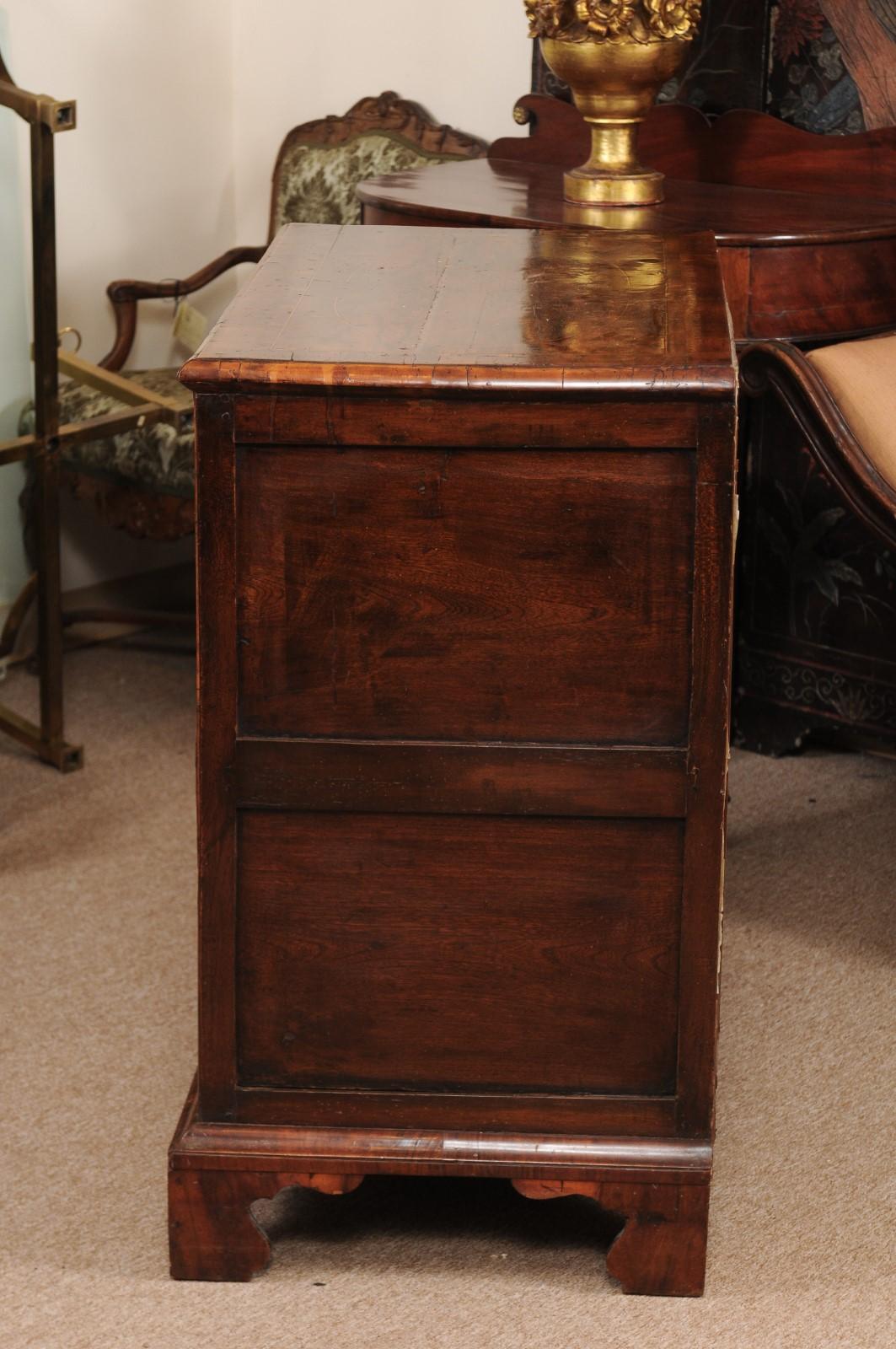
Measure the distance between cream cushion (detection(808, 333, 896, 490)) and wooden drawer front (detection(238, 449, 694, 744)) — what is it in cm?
95

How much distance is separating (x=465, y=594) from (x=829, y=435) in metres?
1.02

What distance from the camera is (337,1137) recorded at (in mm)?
1826

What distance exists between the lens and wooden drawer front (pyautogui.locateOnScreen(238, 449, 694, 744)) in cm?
167

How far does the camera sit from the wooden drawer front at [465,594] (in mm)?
1665

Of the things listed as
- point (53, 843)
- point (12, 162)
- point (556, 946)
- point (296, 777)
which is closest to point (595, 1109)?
point (556, 946)

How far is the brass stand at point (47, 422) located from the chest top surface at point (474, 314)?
2.80 ft

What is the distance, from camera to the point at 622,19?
278 cm

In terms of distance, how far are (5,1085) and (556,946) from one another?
0.88 meters

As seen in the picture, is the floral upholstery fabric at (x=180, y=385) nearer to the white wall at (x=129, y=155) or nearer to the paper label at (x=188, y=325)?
the paper label at (x=188, y=325)

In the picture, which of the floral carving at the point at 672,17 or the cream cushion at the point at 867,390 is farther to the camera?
the floral carving at the point at 672,17

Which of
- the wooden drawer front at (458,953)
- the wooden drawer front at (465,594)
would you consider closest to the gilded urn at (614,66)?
the wooden drawer front at (465,594)

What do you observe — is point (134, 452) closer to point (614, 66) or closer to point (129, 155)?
point (129, 155)

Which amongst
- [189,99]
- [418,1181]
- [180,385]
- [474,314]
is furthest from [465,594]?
[189,99]

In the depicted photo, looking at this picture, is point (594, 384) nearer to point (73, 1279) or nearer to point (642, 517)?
point (642, 517)
